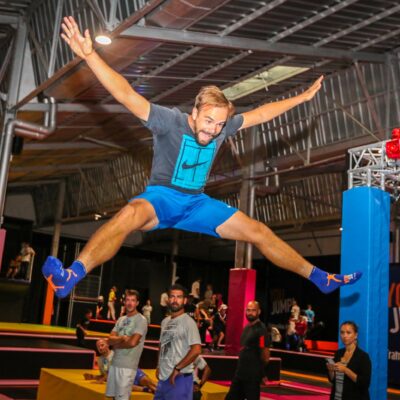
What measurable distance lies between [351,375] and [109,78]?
4.01m

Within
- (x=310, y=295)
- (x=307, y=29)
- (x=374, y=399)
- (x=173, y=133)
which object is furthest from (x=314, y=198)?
(x=173, y=133)

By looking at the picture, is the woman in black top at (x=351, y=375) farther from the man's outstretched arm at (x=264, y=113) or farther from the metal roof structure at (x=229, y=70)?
the metal roof structure at (x=229, y=70)

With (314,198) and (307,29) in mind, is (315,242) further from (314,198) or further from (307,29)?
(307,29)

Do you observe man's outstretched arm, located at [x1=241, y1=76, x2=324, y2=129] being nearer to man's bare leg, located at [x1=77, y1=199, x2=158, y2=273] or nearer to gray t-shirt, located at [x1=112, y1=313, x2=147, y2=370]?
man's bare leg, located at [x1=77, y1=199, x2=158, y2=273]

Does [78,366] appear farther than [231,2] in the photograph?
Yes

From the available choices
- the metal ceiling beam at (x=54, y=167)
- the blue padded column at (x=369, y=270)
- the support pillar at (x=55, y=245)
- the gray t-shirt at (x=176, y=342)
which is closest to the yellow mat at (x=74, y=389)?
the gray t-shirt at (x=176, y=342)

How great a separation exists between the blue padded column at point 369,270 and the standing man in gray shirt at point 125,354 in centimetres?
290

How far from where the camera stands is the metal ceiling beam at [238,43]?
9836mm

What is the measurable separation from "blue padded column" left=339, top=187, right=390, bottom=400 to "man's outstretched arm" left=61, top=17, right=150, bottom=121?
202 inches

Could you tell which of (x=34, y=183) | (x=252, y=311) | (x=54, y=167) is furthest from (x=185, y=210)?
(x=34, y=183)

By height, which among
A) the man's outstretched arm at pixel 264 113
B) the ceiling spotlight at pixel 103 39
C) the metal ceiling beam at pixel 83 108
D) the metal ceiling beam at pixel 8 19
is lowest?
the man's outstretched arm at pixel 264 113

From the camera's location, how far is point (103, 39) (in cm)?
971

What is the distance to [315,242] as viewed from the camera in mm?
26516

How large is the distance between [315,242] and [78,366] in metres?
16.9
